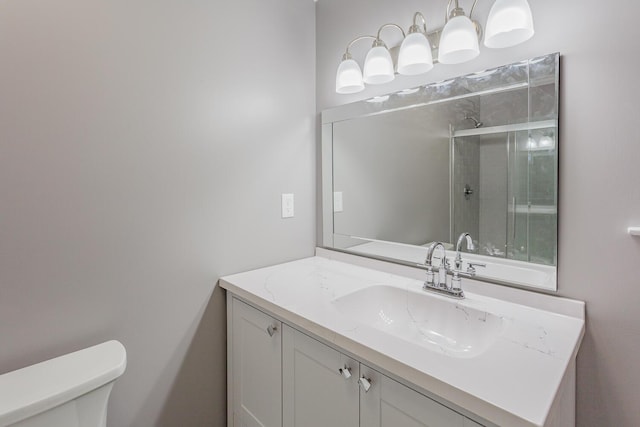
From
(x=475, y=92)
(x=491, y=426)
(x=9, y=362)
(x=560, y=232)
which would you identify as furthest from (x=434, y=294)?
(x=9, y=362)

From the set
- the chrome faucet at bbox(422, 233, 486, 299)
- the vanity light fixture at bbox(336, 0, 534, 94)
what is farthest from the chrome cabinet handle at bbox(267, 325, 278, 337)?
the vanity light fixture at bbox(336, 0, 534, 94)

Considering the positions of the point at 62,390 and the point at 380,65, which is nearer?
the point at 62,390

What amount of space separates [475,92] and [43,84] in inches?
57.4

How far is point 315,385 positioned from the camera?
3.26 feet

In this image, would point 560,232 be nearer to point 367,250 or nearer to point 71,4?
point 367,250

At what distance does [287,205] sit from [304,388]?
2.94 feet

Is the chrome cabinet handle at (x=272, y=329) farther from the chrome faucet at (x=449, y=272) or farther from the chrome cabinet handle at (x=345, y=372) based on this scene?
the chrome faucet at (x=449, y=272)

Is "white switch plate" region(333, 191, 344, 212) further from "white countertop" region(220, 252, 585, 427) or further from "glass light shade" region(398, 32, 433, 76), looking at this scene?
"glass light shade" region(398, 32, 433, 76)

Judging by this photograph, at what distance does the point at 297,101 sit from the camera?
1.68 m

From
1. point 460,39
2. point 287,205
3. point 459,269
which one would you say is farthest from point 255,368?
point 460,39

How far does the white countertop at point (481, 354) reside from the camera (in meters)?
Result: 0.62

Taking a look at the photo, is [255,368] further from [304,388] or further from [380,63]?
[380,63]

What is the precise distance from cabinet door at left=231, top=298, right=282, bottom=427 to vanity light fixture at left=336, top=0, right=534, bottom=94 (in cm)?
113

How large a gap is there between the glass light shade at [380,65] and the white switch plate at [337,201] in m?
0.61
